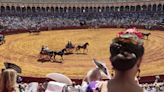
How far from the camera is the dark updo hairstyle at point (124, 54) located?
382 cm

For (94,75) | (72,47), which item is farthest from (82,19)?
(94,75)

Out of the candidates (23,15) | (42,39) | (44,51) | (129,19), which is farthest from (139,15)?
(44,51)

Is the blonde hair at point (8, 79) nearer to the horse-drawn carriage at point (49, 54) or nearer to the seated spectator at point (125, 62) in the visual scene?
the seated spectator at point (125, 62)

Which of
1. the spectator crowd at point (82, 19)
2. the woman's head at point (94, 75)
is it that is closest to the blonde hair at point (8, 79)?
the woman's head at point (94, 75)

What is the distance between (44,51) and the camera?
29.5 metres

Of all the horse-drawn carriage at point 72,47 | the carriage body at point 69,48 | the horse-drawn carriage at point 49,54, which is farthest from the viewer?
the carriage body at point 69,48

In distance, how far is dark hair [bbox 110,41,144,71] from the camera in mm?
3817

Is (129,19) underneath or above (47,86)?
underneath

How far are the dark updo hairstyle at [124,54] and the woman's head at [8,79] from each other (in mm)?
1964

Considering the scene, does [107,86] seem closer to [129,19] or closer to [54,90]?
[54,90]

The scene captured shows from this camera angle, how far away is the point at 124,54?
3.83 meters

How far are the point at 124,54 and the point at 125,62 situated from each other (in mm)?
81

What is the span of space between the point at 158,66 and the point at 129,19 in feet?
124

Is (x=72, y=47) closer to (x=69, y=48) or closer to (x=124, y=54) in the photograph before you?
(x=69, y=48)
